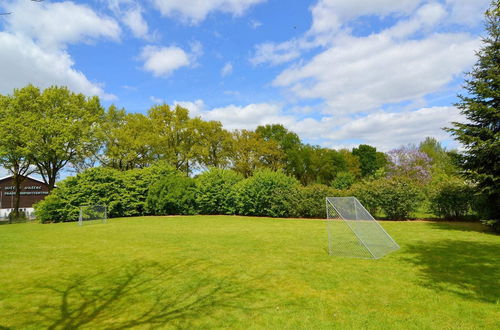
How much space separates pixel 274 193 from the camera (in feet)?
71.9

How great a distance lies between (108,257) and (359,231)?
8.05 meters

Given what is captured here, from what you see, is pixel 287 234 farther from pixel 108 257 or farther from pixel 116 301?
pixel 116 301

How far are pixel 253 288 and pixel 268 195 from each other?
16520 millimetres

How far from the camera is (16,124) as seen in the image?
2745 centimetres

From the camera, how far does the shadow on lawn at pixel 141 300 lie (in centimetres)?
452

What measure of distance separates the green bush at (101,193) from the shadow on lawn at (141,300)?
21013mm

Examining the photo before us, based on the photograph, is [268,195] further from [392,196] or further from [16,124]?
[16,124]

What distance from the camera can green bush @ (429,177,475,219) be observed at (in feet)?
50.5

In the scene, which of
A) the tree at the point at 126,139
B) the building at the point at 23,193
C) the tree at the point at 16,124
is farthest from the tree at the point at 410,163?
the building at the point at 23,193

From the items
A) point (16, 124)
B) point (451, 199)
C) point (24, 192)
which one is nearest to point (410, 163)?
point (451, 199)

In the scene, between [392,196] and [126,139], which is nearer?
[392,196]

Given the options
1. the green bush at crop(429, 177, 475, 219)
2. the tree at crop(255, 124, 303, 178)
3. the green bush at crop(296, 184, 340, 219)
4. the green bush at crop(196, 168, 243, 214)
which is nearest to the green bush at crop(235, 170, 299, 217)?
the green bush at crop(296, 184, 340, 219)

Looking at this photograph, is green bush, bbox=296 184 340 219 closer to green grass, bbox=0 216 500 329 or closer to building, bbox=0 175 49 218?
green grass, bbox=0 216 500 329

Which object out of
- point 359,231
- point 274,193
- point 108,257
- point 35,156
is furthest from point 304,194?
point 35,156
